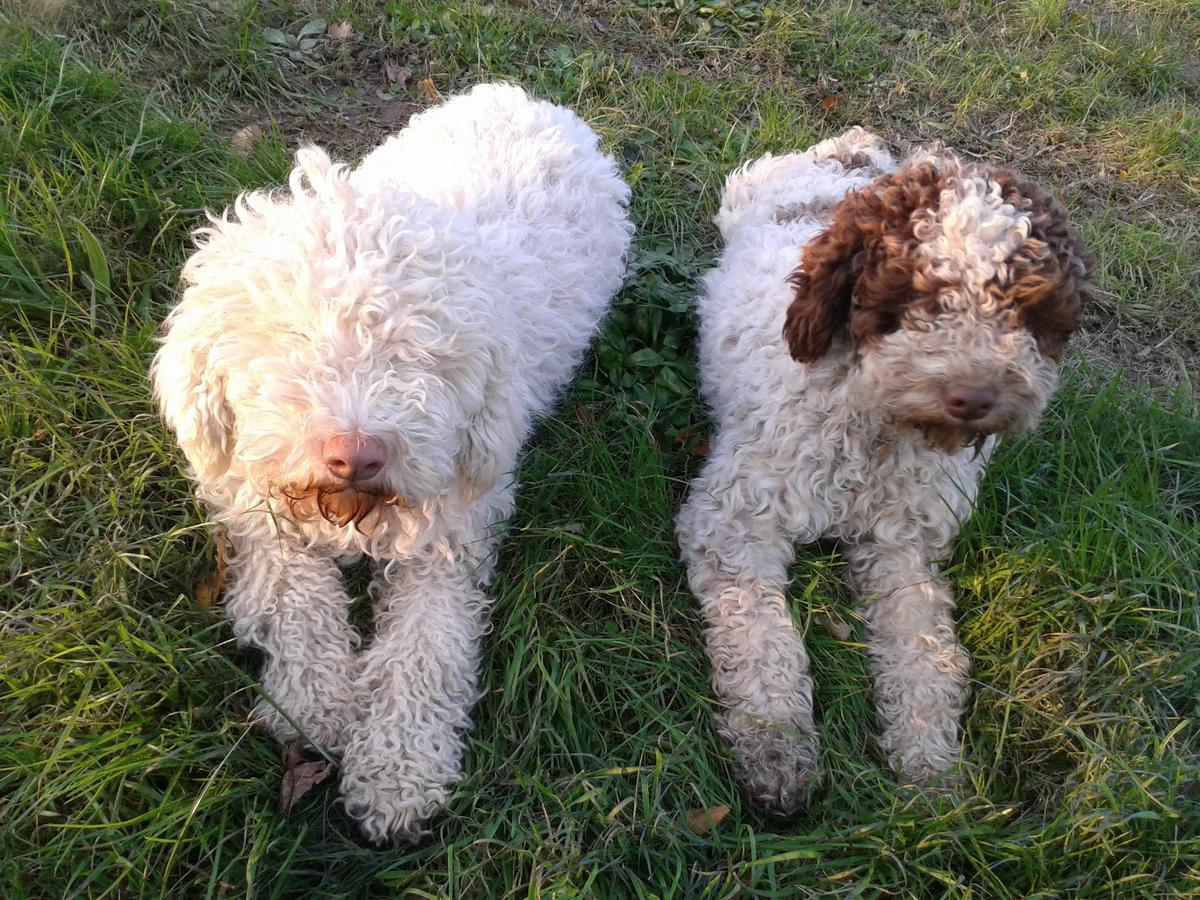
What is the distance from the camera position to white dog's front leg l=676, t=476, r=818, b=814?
280 cm

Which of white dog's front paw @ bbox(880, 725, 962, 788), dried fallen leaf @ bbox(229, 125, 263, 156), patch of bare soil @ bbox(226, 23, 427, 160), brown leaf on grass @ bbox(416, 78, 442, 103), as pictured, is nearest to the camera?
white dog's front paw @ bbox(880, 725, 962, 788)

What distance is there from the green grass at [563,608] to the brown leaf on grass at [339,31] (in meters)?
0.07

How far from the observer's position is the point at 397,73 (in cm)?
516

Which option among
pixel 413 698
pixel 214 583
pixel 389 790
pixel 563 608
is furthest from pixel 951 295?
pixel 214 583

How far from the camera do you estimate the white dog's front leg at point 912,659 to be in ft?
9.67

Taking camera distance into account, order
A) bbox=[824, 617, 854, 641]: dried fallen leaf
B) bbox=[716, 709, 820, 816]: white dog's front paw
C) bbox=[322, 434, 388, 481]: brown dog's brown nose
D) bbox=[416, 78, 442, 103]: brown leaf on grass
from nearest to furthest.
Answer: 1. bbox=[322, 434, 388, 481]: brown dog's brown nose
2. bbox=[716, 709, 820, 816]: white dog's front paw
3. bbox=[824, 617, 854, 641]: dried fallen leaf
4. bbox=[416, 78, 442, 103]: brown leaf on grass

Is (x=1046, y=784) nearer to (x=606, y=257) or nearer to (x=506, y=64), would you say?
(x=606, y=257)

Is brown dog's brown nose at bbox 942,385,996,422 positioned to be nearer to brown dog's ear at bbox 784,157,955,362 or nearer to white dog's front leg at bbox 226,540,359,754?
brown dog's ear at bbox 784,157,955,362

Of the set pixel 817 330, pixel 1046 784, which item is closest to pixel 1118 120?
pixel 817 330

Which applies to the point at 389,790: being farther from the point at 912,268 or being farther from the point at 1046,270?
the point at 1046,270

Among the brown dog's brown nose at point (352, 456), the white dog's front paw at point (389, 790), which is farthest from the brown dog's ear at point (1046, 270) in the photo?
the white dog's front paw at point (389, 790)

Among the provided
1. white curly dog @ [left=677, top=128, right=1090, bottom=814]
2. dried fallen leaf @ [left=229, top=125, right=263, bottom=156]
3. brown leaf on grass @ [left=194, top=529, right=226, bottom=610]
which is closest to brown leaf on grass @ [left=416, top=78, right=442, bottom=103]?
dried fallen leaf @ [left=229, top=125, right=263, bottom=156]

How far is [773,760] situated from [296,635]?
→ 1.56 meters

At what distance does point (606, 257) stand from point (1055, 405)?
2.11 metres
